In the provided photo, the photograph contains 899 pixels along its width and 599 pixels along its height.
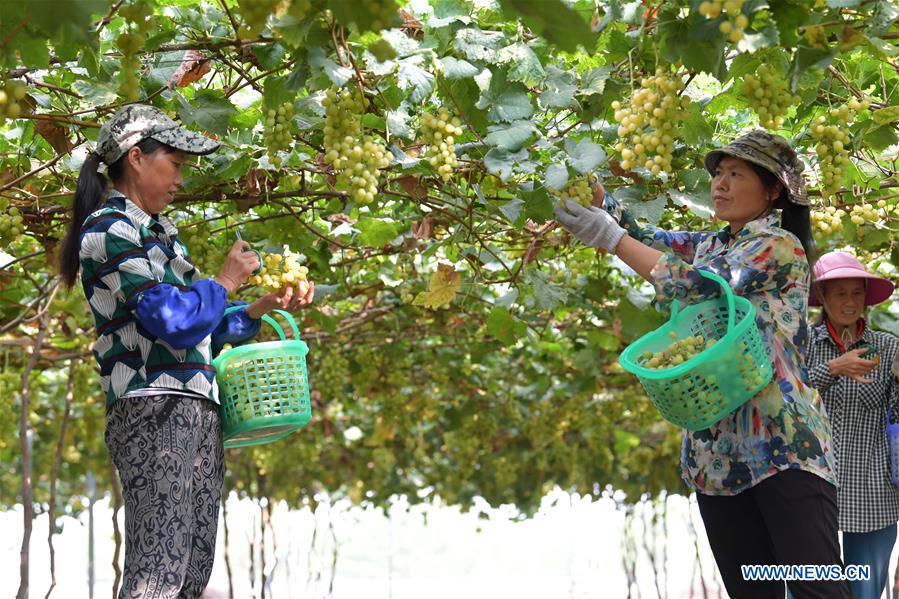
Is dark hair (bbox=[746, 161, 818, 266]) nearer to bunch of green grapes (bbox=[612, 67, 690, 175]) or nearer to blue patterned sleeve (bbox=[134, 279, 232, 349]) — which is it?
bunch of green grapes (bbox=[612, 67, 690, 175])

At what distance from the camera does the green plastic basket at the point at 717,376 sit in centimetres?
235

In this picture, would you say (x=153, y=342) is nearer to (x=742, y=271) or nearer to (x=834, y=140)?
(x=742, y=271)

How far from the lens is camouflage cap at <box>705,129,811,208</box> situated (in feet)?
8.34

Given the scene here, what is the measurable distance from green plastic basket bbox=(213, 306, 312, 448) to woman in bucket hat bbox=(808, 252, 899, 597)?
1.80 metres

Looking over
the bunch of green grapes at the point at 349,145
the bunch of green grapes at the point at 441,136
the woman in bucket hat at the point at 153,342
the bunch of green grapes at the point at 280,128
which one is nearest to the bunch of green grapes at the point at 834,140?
the bunch of green grapes at the point at 441,136

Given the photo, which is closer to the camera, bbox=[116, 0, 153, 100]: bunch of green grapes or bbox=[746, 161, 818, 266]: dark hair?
bbox=[116, 0, 153, 100]: bunch of green grapes

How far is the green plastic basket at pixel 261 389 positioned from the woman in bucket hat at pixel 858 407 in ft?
5.90

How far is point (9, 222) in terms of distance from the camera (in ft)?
10.7

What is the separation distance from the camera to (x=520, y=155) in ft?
8.36

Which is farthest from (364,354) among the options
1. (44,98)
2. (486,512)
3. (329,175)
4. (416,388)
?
(486,512)

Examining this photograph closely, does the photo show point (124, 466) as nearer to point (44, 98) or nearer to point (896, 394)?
point (44, 98)

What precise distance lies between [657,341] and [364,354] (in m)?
4.14

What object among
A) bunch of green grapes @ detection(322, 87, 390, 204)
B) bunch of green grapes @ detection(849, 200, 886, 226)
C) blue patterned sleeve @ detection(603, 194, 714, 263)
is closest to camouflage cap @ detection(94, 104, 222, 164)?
bunch of green grapes @ detection(322, 87, 390, 204)

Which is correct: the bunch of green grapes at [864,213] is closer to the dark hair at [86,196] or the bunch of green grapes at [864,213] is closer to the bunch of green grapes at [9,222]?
the dark hair at [86,196]
